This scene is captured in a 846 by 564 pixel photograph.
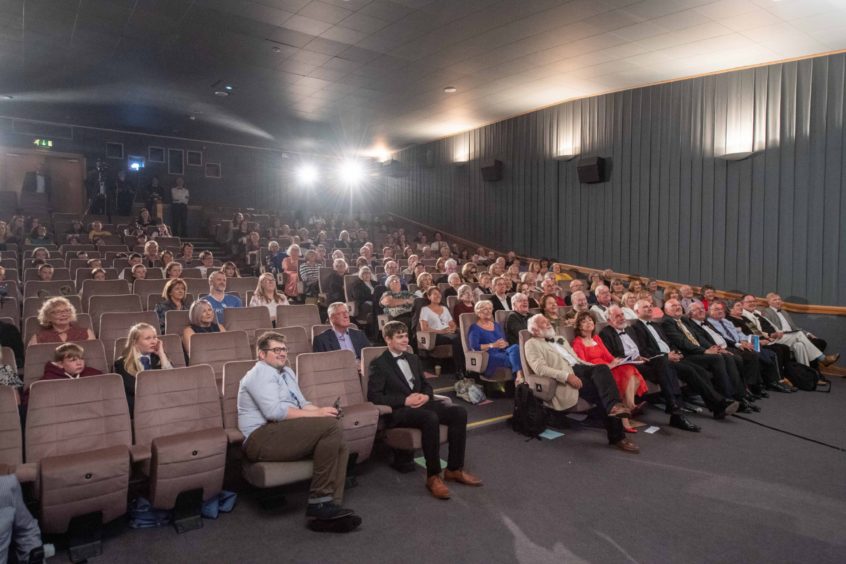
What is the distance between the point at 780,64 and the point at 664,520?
606 cm

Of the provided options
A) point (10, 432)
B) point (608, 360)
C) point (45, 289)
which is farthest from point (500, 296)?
point (45, 289)

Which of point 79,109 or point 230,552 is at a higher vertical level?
point 79,109

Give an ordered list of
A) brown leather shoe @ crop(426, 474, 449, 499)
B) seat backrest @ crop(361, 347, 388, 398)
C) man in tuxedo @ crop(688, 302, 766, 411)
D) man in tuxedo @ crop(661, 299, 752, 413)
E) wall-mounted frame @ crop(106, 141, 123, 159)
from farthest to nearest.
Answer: wall-mounted frame @ crop(106, 141, 123, 159) → man in tuxedo @ crop(688, 302, 766, 411) → man in tuxedo @ crop(661, 299, 752, 413) → seat backrest @ crop(361, 347, 388, 398) → brown leather shoe @ crop(426, 474, 449, 499)

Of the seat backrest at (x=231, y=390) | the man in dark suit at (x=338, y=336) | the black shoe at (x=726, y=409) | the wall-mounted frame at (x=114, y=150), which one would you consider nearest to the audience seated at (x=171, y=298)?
the man in dark suit at (x=338, y=336)

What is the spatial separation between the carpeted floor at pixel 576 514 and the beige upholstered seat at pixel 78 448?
26 centimetres

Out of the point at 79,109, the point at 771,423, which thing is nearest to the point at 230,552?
the point at 771,423

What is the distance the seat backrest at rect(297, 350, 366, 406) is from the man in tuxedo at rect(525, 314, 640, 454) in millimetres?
1291

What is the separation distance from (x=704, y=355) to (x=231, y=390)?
372 centimetres

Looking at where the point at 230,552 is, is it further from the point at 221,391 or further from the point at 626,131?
the point at 626,131

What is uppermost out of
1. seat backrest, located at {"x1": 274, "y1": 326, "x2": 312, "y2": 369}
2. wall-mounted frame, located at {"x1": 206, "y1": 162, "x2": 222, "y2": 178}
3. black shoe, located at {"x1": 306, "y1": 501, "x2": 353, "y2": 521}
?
wall-mounted frame, located at {"x1": 206, "y1": 162, "x2": 222, "y2": 178}

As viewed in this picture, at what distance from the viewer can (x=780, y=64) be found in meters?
6.19

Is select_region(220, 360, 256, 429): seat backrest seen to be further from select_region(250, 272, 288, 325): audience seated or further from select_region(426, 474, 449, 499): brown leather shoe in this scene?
select_region(250, 272, 288, 325): audience seated

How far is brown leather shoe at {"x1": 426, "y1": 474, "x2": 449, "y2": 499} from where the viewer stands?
266cm

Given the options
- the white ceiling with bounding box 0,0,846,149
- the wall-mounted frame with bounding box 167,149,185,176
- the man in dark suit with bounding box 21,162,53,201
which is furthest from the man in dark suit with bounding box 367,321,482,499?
the wall-mounted frame with bounding box 167,149,185,176
